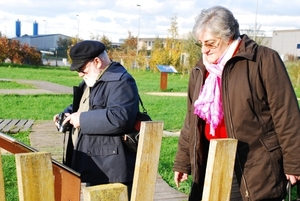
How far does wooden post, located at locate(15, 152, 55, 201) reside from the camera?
122 centimetres

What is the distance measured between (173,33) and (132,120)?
3514cm

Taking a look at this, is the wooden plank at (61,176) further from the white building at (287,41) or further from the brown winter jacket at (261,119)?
the white building at (287,41)

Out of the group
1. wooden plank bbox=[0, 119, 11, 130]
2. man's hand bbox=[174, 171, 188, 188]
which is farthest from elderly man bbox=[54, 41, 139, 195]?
wooden plank bbox=[0, 119, 11, 130]

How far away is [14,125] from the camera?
26.2 feet

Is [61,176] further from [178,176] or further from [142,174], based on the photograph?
[178,176]

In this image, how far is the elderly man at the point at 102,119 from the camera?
2.64 meters

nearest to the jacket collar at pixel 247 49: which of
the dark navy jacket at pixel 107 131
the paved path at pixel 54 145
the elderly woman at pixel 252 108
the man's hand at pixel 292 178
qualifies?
the elderly woman at pixel 252 108

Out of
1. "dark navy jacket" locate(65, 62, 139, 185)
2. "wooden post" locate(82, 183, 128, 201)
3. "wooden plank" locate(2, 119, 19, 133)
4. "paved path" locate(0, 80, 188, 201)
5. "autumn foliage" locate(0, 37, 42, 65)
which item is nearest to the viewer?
"wooden post" locate(82, 183, 128, 201)

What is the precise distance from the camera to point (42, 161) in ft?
4.09

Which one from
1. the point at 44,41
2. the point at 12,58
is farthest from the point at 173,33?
the point at 44,41

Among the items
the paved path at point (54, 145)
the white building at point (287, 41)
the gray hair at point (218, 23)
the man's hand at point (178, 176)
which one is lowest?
the paved path at point (54, 145)

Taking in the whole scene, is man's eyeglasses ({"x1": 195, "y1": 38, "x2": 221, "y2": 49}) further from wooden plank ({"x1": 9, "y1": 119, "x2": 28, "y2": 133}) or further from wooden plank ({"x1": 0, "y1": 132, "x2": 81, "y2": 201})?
wooden plank ({"x1": 9, "y1": 119, "x2": 28, "y2": 133})

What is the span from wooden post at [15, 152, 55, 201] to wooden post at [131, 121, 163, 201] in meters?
0.33

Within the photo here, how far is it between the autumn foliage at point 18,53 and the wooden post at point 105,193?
43.0 meters
